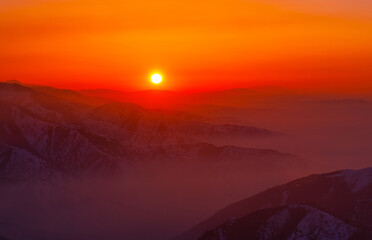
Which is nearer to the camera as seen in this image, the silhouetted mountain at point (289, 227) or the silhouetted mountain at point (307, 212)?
the silhouetted mountain at point (289, 227)

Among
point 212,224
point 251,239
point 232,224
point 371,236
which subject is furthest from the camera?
point 212,224

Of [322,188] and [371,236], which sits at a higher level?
[322,188]

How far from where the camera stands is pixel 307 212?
14062 cm

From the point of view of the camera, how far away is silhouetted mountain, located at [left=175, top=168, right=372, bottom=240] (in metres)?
137

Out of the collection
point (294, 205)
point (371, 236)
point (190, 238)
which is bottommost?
point (371, 236)

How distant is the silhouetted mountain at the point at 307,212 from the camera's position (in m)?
137

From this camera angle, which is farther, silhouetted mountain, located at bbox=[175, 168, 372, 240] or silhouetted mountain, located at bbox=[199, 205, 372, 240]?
silhouetted mountain, located at bbox=[175, 168, 372, 240]

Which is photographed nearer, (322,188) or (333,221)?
(333,221)

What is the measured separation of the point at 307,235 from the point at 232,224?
78.0 ft

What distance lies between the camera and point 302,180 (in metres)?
189

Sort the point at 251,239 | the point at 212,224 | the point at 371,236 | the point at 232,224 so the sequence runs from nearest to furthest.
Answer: the point at 371,236 < the point at 251,239 < the point at 232,224 < the point at 212,224

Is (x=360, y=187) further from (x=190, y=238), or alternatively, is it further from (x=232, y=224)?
(x=190, y=238)

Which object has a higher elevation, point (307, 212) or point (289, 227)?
point (307, 212)

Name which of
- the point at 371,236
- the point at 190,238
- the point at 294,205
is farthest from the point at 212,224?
the point at 371,236
